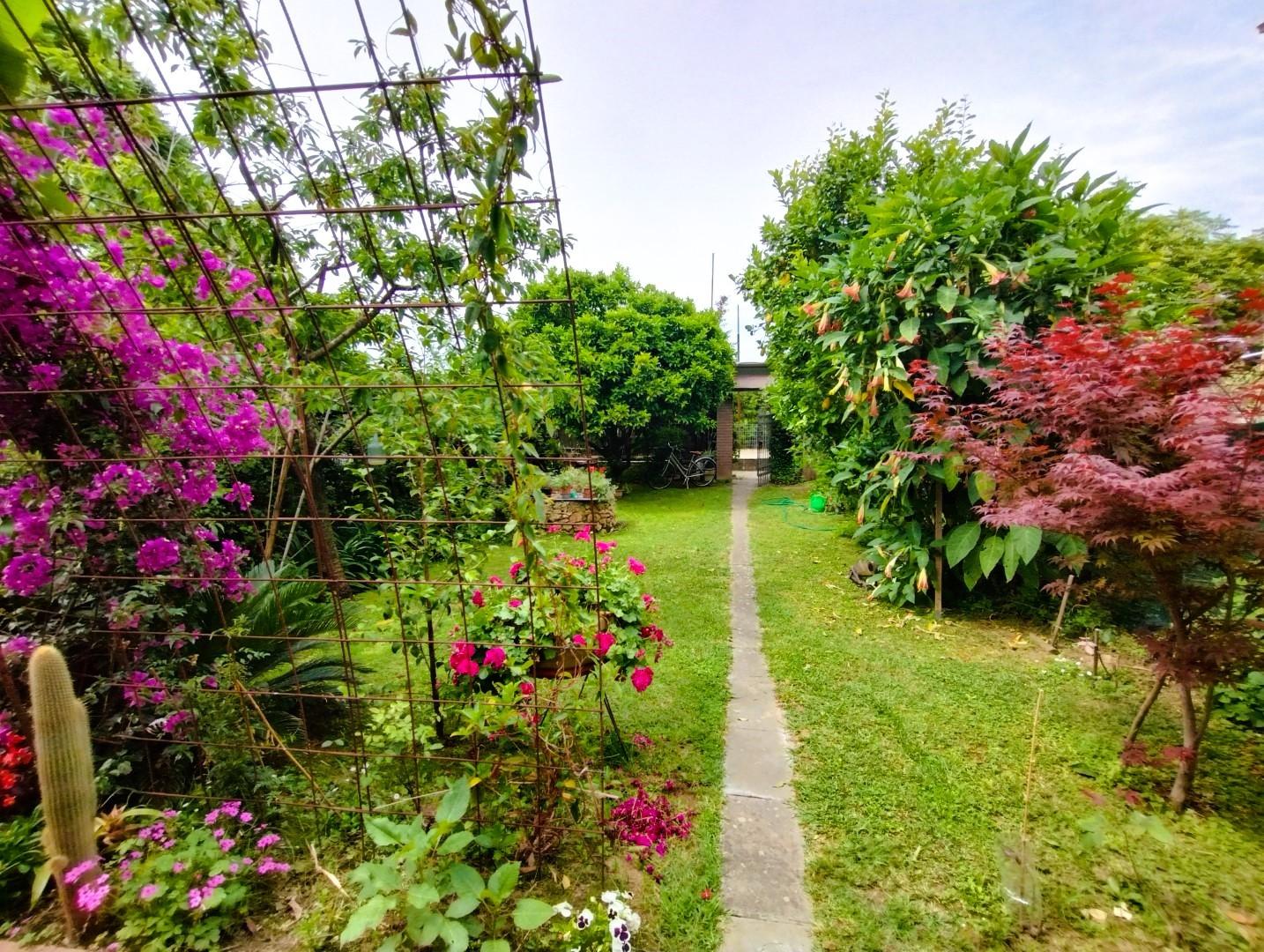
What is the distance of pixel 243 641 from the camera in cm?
192

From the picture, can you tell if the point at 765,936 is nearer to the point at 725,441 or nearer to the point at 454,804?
the point at 454,804

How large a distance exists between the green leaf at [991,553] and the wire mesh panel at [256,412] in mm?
2525

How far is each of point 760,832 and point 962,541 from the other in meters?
2.54

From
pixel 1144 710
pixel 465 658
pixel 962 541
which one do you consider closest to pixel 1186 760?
pixel 1144 710

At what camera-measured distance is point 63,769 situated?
1.17 metres

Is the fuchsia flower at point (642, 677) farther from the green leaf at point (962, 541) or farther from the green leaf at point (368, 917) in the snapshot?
the green leaf at point (962, 541)

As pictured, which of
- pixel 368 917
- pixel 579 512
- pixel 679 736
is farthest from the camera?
pixel 579 512

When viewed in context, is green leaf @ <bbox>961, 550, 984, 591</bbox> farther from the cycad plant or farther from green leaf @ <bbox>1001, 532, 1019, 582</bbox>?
the cycad plant

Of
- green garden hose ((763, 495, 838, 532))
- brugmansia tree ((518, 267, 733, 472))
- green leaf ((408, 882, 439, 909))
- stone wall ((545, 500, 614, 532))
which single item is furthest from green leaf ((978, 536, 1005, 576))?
brugmansia tree ((518, 267, 733, 472))

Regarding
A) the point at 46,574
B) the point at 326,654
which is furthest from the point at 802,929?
the point at 326,654

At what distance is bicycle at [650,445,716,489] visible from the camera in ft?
37.0

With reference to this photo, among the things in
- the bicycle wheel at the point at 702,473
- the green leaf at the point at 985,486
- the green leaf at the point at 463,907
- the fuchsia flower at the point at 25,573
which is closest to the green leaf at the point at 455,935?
the green leaf at the point at 463,907

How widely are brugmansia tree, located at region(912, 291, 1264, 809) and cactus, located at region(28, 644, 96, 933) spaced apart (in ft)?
9.73

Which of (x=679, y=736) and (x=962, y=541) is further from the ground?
(x=962, y=541)
